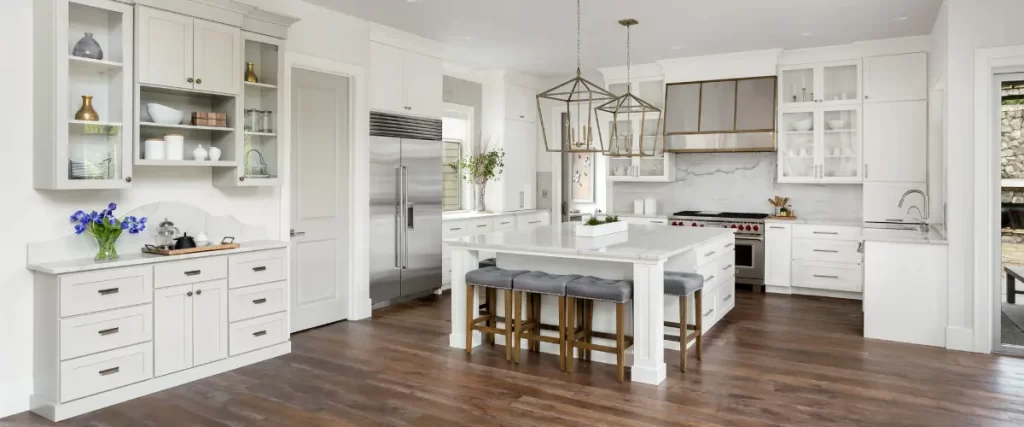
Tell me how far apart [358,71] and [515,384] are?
318cm

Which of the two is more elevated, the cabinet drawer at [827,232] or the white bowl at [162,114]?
the white bowl at [162,114]

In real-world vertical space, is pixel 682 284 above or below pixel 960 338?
above

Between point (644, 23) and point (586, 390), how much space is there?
3.55m

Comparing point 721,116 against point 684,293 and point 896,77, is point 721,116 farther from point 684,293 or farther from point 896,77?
point 684,293

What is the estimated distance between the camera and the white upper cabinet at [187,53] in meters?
3.98

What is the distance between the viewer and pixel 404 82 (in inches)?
256

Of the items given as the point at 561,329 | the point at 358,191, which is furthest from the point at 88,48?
the point at 561,329

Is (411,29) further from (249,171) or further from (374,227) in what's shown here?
(249,171)

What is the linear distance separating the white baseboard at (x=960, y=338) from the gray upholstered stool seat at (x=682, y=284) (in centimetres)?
193

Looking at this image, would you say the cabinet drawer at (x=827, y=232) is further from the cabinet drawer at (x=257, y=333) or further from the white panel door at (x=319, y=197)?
the cabinet drawer at (x=257, y=333)

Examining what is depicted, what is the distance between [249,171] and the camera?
4781mm

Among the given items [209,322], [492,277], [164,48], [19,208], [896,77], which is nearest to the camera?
[19,208]

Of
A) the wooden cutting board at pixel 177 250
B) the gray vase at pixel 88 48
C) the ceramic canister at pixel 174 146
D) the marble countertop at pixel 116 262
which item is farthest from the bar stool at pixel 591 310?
the gray vase at pixel 88 48

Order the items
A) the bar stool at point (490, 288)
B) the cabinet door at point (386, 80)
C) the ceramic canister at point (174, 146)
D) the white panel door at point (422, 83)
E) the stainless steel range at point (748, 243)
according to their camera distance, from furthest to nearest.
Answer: the stainless steel range at point (748, 243) < the white panel door at point (422, 83) < the cabinet door at point (386, 80) < the bar stool at point (490, 288) < the ceramic canister at point (174, 146)
